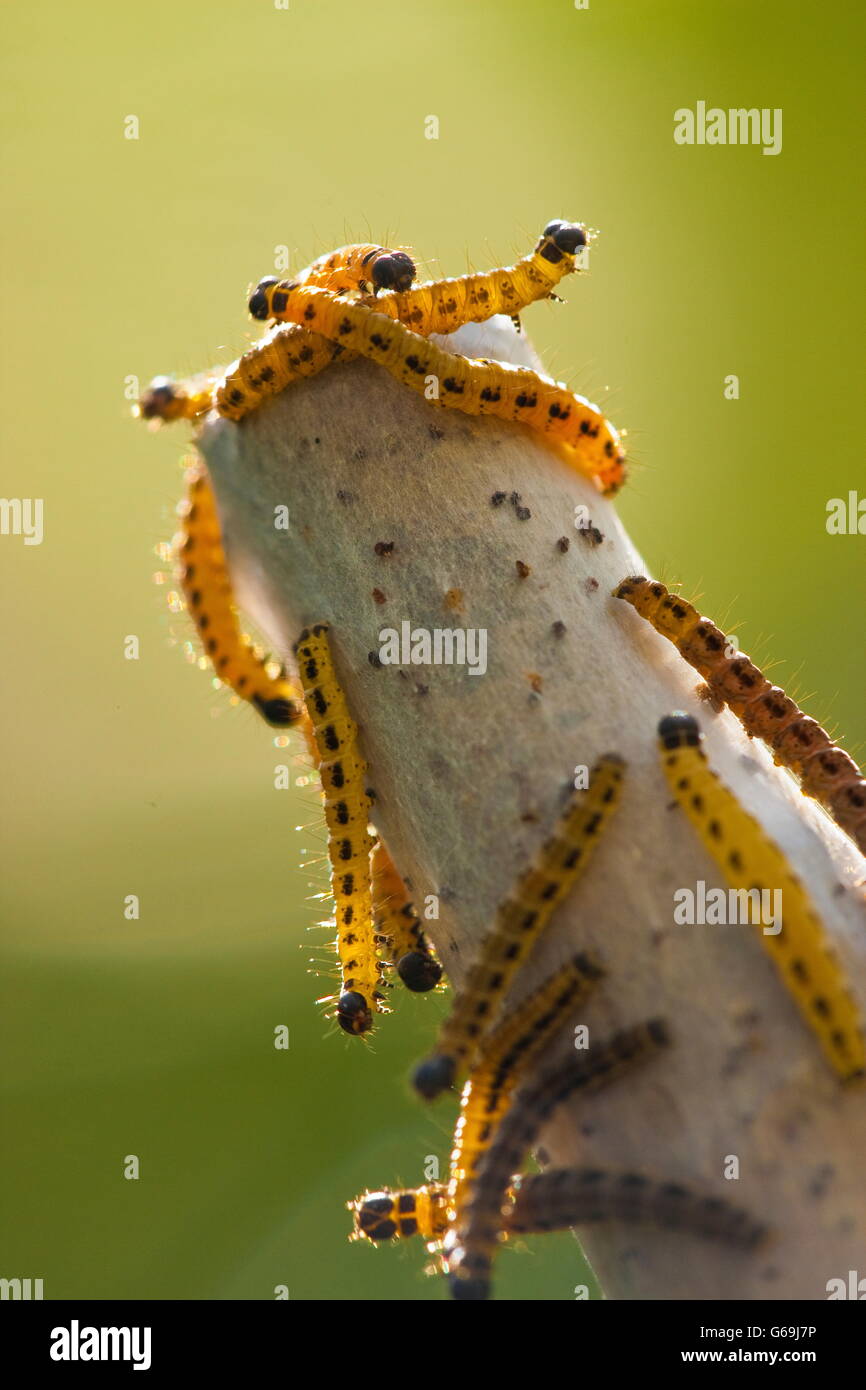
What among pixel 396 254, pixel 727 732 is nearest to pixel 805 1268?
pixel 727 732

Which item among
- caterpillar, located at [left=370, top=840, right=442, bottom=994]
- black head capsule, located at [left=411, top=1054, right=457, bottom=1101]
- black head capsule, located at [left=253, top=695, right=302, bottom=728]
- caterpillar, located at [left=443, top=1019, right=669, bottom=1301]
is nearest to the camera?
caterpillar, located at [left=443, top=1019, right=669, bottom=1301]

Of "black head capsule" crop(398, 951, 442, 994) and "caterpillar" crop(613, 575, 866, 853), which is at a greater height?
"caterpillar" crop(613, 575, 866, 853)

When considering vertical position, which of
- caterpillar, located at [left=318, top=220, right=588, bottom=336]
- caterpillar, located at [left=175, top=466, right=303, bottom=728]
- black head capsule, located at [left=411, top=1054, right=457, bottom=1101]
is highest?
caterpillar, located at [left=318, top=220, right=588, bottom=336]

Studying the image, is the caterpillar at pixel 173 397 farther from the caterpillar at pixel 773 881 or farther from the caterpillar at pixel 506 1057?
the caterpillar at pixel 506 1057

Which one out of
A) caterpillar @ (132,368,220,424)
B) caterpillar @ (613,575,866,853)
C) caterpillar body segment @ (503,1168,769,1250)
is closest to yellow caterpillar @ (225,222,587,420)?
caterpillar @ (132,368,220,424)

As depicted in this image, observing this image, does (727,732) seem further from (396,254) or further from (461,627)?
(396,254)

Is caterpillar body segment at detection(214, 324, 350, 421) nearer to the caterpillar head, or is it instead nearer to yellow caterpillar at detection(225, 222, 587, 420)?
yellow caterpillar at detection(225, 222, 587, 420)
